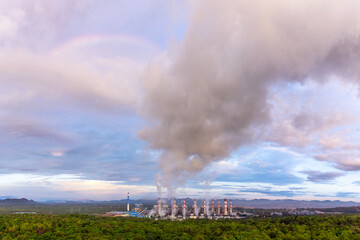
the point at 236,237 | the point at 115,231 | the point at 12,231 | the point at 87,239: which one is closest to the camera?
the point at 87,239

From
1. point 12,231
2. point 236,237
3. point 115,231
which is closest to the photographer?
point 236,237

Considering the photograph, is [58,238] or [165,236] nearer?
[58,238]

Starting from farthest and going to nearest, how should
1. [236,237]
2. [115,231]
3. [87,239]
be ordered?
[115,231], [236,237], [87,239]

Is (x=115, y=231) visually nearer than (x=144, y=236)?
No

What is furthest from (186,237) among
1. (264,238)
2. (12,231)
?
(12,231)

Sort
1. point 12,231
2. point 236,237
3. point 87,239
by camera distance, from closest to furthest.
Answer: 1. point 87,239
2. point 236,237
3. point 12,231

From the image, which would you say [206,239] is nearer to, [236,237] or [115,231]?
[236,237]

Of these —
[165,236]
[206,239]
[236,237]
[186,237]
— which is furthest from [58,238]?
[236,237]

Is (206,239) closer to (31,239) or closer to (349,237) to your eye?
(349,237)
